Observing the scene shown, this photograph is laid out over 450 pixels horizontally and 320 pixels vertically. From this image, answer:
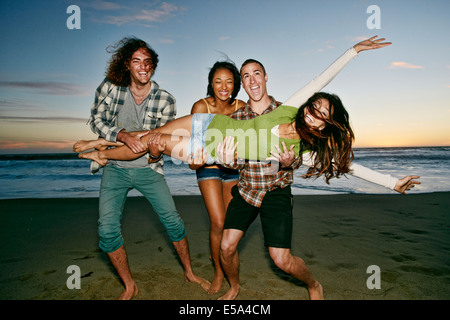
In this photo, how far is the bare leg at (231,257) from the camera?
2.64 m

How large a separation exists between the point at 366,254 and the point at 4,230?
19.8 feet

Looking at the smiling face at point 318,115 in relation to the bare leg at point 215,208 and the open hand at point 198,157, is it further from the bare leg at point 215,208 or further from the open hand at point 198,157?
the bare leg at point 215,208

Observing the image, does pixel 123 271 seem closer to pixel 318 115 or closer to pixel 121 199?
pixel 121 199

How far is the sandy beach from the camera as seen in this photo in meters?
2.98

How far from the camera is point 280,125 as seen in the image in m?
2.54

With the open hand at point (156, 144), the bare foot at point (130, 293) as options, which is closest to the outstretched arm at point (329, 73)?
the open hand at point (156, 144)

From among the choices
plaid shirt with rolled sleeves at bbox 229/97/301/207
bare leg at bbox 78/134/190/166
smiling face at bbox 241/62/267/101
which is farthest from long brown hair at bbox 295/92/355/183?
bare leg at bbox 78/134/190/166

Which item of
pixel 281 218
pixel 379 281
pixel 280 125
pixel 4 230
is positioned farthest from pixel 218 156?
pixel 4 230

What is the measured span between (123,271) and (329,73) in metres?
3.13

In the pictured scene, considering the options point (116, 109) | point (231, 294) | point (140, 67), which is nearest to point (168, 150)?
point (116, 109)

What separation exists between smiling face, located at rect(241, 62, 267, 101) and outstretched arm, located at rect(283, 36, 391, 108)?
0.30 metres

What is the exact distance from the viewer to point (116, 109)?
122 inches

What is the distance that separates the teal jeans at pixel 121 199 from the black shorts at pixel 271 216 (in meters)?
0.75
